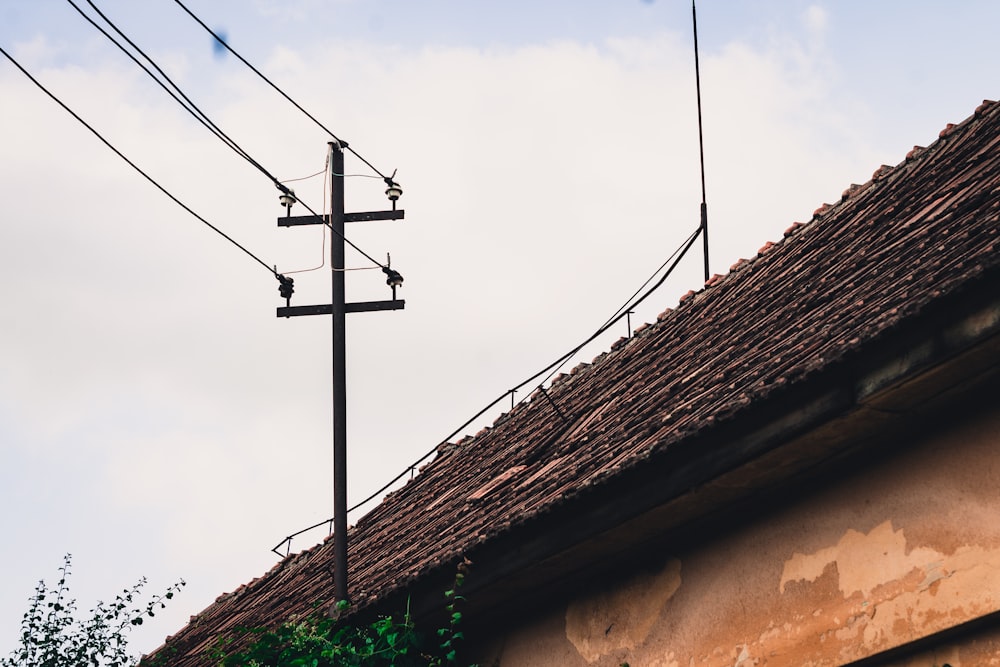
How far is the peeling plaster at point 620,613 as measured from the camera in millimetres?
6363

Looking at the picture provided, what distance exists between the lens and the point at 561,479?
7008 mm

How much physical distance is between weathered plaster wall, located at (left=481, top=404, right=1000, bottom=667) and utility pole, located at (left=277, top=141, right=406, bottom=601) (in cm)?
262

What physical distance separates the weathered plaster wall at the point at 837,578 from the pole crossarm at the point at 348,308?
3.52 m

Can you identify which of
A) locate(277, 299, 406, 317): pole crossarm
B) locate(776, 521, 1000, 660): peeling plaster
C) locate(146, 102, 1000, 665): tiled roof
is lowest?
locate(776, 521, 1000, 660): peeling plaster

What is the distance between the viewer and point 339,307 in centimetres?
944

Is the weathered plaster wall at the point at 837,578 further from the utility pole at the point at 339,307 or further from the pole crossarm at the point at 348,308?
the pole crossarm at the point at 348,308

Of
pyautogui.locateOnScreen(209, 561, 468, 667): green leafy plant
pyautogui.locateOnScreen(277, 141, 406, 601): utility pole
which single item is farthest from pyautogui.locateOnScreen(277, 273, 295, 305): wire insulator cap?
pyautogui.locateOnScreen(209, 561, 468, 667): green leafy plant

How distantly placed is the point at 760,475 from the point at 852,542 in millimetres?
503

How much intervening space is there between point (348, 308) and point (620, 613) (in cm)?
374

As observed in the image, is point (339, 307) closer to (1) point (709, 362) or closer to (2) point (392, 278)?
(2) point (392, 278)

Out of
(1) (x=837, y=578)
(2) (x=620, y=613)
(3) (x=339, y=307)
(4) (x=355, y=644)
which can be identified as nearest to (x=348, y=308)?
(3) (x=339, y=307)

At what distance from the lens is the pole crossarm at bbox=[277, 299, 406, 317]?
31.2 feet

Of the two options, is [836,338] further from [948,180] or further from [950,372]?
[948,180]

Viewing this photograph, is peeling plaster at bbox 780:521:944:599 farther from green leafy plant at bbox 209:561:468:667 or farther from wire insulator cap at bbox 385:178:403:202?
wire insulator cap at bbox 385:178:403:202
